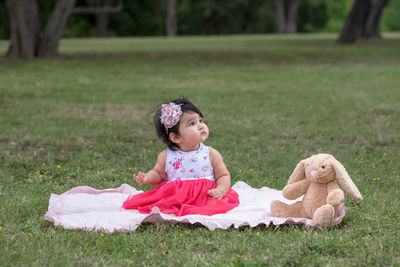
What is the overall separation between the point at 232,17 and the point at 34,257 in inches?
2445

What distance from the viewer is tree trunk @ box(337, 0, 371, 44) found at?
27188mm

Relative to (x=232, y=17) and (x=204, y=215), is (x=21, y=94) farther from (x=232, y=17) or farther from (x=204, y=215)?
(x=232, y=17)

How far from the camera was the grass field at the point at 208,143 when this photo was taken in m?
3.65

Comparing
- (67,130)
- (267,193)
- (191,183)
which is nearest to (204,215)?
(191,183)

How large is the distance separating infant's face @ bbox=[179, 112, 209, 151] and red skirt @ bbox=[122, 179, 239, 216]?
340mm

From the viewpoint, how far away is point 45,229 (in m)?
4.12

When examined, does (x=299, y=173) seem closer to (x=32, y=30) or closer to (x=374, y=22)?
(x=32, y=30)

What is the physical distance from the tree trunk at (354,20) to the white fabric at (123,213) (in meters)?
24.0

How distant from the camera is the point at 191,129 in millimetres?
4562

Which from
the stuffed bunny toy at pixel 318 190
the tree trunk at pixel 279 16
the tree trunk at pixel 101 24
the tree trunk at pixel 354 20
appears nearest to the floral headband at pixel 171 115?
the stuffed bunny toy at pixel 318 190

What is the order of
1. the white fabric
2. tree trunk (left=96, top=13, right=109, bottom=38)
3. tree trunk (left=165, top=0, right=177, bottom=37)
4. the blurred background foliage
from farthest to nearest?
1. the blurred background foliage
2. tree trunk (left=165, top=0, right=177, bottom=37)
3. tree trunk (left=96, top=13, right=109, bottom=38)
4. the white fabric

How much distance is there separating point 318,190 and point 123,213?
151 centimetres

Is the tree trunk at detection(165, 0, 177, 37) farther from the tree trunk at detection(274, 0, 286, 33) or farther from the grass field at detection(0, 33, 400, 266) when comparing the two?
the grass field at detection(0, 33, 400, 266)

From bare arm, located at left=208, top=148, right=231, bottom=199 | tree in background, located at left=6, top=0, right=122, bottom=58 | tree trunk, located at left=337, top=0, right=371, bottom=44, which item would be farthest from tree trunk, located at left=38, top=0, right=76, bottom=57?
bare arm, located at left=208, top=148, right=231, bottom=199
